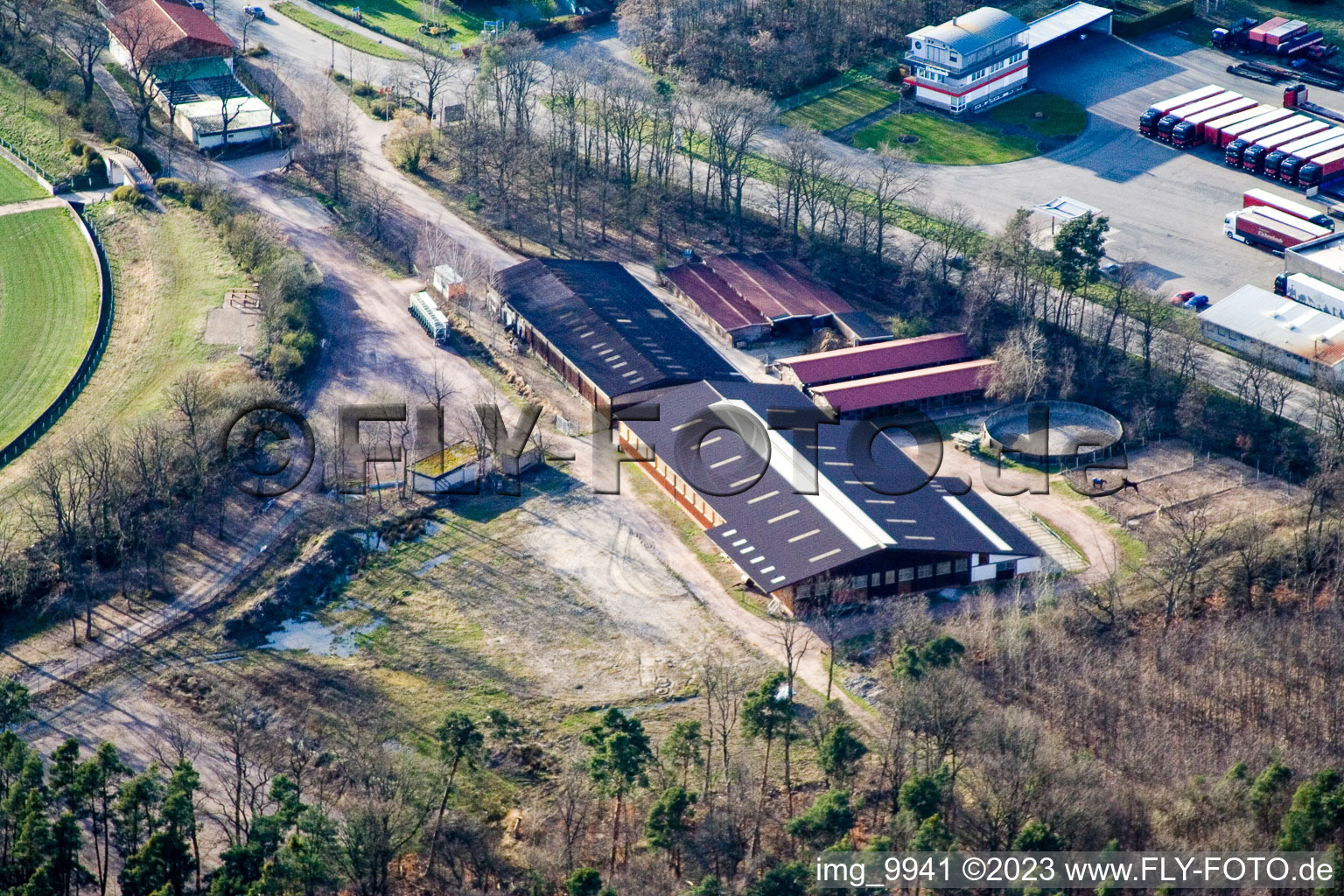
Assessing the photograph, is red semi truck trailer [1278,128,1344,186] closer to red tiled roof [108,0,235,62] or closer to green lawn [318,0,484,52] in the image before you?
green lawn [318,0,484,52]

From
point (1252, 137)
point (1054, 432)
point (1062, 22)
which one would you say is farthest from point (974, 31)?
point (1054, 432)

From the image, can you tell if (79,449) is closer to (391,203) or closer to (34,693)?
(34,693)

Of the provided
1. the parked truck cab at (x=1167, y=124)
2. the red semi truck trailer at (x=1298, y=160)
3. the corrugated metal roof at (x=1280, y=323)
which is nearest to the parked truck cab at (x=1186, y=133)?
the parked truck cab at (x=1167, y=124)

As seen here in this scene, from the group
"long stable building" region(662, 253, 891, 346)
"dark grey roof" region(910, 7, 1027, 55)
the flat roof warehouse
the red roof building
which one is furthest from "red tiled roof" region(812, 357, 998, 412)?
"dark grey roof" region(910, 7, 1027, 55)

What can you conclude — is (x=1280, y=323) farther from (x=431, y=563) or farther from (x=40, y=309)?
(x=40, y=309)

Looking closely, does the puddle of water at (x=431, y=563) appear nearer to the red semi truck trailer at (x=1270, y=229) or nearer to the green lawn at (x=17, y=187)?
the green lawn at (x=17, y=187)

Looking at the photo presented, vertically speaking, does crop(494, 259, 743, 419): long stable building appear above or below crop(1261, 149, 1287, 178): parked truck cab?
below
